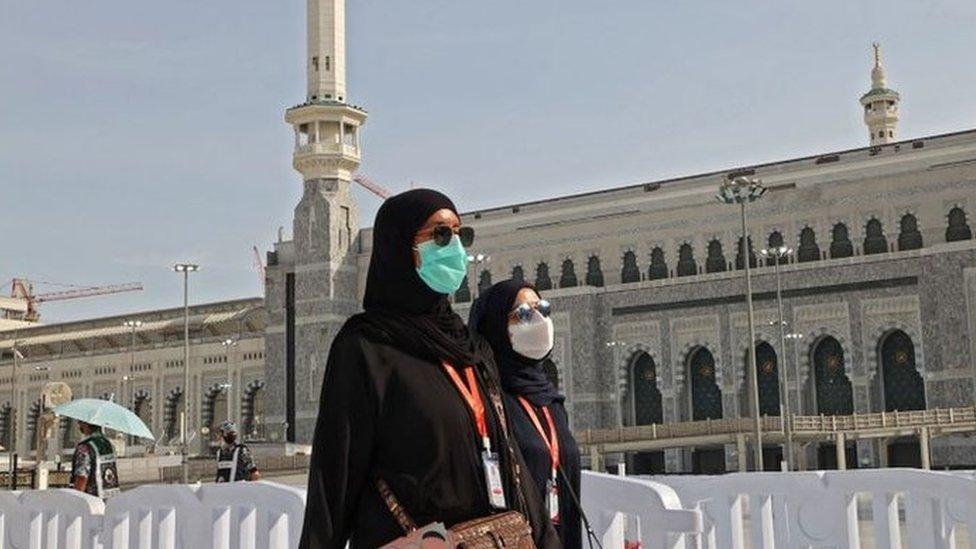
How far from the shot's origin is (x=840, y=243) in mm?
38906

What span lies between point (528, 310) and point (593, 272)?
39979 millimetres

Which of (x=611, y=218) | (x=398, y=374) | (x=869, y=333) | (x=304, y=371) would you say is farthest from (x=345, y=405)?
(x=304, y=371)

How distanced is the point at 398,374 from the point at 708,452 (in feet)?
124

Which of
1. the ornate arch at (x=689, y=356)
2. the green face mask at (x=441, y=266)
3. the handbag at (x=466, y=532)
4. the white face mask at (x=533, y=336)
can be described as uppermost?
the ornate arch at (x=689, y=356)

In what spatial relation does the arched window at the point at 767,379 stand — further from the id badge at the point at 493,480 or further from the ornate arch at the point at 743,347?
the id badge at the point at 493,480

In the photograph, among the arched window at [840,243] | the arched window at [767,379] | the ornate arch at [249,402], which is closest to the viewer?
the arched window at [840,243]

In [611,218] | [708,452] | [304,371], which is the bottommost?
[708,452]

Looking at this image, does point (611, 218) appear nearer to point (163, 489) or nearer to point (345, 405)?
point (163, 489)

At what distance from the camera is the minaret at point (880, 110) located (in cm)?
5600

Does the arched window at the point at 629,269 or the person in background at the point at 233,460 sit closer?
the person in background at the point at 233,460

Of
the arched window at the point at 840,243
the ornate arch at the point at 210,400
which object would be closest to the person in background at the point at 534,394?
the arched window at the point at 840,243

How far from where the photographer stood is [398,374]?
3150 millimetres

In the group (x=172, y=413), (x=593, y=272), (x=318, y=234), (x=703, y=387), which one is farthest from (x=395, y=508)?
(x=172, y=413)

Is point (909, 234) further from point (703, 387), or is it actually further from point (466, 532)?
point (466, 532)
